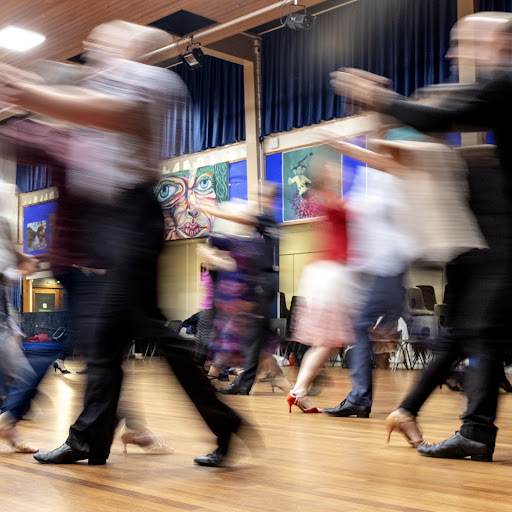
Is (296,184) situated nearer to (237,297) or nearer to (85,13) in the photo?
(85,13)

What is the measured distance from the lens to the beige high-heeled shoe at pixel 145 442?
96.4 inches

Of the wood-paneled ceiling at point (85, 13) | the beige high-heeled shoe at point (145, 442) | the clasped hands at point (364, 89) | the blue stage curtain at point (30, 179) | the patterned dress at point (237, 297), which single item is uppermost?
the wood-paneled ceiling at point (85, 13)

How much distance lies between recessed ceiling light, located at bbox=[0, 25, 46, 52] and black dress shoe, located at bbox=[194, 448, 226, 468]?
766 centimetres

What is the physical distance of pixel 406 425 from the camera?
99.1 inches

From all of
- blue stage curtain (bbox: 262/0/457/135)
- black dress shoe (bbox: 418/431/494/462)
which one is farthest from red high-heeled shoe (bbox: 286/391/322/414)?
blue stage curtain (bbox: 262/0/457/135)

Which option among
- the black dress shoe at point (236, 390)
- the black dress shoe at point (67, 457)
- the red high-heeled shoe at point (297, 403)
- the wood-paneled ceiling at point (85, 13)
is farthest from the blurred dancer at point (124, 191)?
the wood-paneled ceiling at point (85, 13)

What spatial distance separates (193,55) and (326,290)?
7.25 metres

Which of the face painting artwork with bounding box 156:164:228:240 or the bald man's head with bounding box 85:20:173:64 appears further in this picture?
the face painting artwork with bounding box 156:164:228:240

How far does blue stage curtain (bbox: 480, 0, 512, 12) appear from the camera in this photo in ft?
28.3

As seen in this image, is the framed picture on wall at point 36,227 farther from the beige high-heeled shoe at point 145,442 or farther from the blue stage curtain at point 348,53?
the beige high-heeled shoe at point 145,442

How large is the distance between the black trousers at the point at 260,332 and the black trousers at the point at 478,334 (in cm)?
215

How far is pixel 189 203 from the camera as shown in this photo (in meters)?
12.5

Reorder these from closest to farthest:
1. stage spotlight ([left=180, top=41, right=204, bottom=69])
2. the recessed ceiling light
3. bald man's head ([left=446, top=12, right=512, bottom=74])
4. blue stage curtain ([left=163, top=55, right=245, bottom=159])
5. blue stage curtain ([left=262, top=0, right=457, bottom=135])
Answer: bald man's head ([left=446, top=12, right=512, bottom=74])
the recessed ceiling light
blue stage curtain ([left=262, top=0, right=457, bottom=135])
stage spotlight ([left=180, top=41, right=204, bottom=69])
blue stage curtain ([left=163, top=55, right=245, bottom=159])

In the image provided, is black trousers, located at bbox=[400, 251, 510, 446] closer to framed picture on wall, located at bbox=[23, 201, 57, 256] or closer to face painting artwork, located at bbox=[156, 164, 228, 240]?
face painting artwork, located at bbox=[156, 164, 228, 240]
